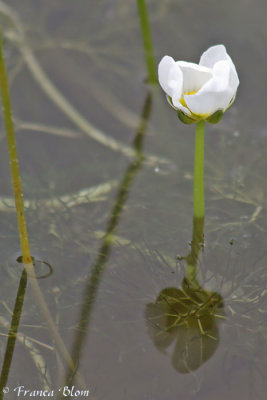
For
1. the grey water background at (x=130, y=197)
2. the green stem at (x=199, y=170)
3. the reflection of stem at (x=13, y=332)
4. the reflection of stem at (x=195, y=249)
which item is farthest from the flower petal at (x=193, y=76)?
the reflection of stem at (x=13, y=332)

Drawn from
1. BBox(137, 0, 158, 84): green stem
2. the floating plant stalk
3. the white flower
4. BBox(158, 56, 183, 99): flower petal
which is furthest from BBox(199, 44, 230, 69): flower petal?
BBox(137, 0, 158, 84): green stem

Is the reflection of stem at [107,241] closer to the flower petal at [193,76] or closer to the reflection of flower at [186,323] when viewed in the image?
the reflection of flower at [186,323]

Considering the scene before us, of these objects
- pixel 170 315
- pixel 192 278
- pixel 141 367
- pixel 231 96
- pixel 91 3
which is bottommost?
pixel 141 367

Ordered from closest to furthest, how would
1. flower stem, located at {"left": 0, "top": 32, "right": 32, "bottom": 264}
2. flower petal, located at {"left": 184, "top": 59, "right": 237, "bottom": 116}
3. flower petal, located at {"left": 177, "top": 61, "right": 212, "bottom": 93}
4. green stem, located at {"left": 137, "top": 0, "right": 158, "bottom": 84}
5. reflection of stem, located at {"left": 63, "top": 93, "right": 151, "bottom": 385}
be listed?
flower stem, located at {"left": 0, "top": 32, "right": 32, "bottom": 264}, flower petal, located at {"left": 184, "top": 59, "right": 237, "bottom": 116}, flower petal, located at {"left": 177, "top": 61, "right": 212, "bottom": 93}, reflection of stem, located at {"left": 63, "top": 93, "right": 151, "bottom": 385}, green stem, located at {"left": 137, "top": 0, "right": 158, "bottom": 84}

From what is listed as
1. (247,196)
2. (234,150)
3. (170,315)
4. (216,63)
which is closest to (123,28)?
(234,150)

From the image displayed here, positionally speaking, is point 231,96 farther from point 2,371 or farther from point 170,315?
point 2,371

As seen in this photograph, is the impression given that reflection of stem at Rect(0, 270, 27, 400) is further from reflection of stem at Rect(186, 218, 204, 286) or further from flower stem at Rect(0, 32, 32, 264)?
reflection of stem at Rect(186, 218, 204, 286)
